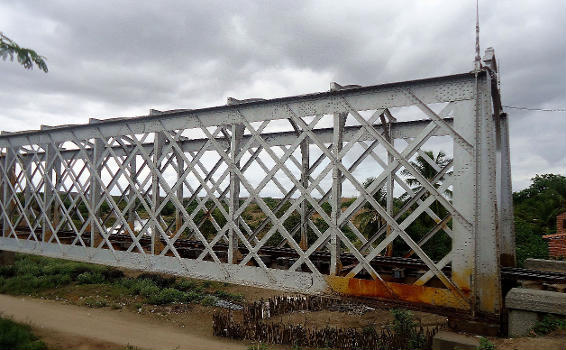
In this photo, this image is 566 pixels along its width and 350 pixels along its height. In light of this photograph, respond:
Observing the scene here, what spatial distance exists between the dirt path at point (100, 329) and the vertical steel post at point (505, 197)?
701 cm

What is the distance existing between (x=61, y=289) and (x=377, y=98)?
14116 mm

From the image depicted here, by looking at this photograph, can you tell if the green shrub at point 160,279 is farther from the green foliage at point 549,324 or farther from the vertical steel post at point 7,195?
the green foliage at point 549,324

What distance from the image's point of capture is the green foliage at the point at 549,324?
6609 mm

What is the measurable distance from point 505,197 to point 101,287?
14359mm

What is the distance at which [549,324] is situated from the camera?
Result: 262 inches

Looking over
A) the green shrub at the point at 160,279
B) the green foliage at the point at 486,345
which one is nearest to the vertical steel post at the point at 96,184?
the green shrub at the point at 160,279

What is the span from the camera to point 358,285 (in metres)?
7.96

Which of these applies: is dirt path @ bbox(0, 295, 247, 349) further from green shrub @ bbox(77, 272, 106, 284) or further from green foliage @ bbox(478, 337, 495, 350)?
green foliage @ bbox(478, 337, 495, 350)

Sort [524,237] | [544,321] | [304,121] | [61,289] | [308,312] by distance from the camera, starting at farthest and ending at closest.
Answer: [524,237] → [61,289] → [308,312] → [304,121] → [544,321]

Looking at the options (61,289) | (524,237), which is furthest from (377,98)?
(524,237)

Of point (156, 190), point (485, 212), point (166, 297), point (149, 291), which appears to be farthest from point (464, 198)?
point (149, 291)

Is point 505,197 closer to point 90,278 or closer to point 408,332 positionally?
point 408,332

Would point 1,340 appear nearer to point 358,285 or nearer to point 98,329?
point 98,329

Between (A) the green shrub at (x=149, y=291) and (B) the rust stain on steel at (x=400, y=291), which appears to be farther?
(A) the green shrub at (x=149, y=291)
